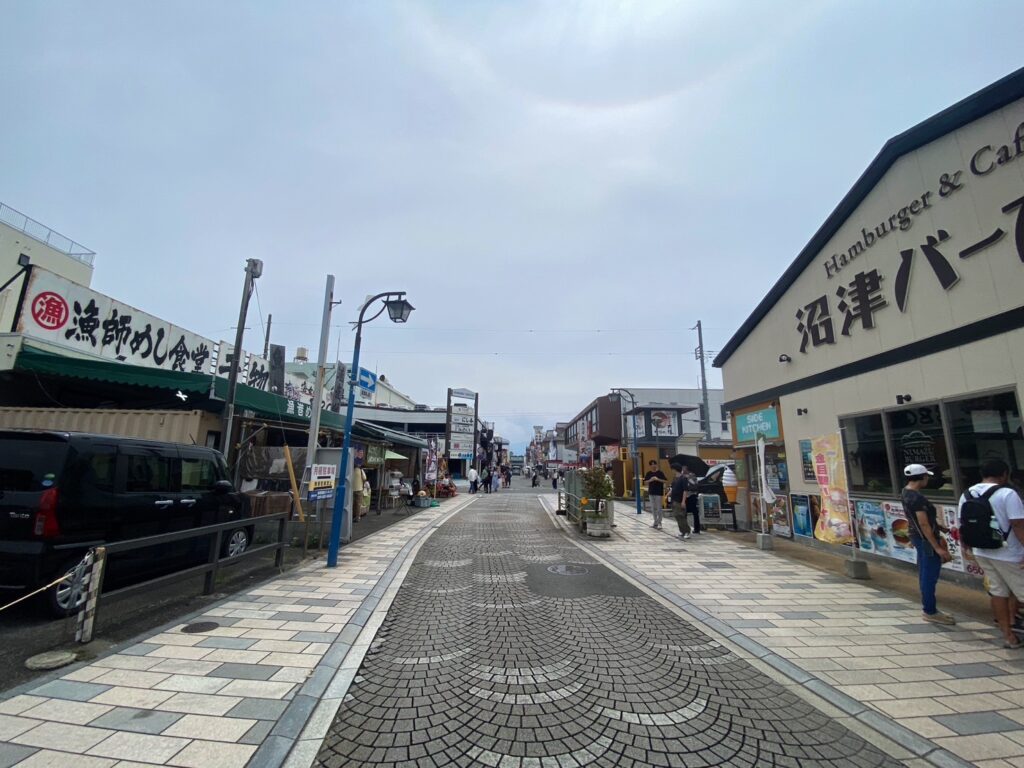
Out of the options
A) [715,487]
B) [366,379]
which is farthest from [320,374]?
[715,487]

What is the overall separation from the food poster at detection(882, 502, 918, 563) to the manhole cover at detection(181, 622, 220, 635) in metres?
10.2

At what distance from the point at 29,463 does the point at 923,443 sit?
12402 millimetres

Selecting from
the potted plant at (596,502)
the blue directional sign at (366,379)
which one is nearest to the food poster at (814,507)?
the potted plant at (596,502)

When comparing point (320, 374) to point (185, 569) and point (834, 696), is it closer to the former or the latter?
point (185, 569)

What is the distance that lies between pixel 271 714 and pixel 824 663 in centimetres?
477

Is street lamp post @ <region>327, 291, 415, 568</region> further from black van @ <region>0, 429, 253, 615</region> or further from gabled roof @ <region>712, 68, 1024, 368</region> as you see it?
gabled roof @ <region>712, 68, 1024, 368</region>

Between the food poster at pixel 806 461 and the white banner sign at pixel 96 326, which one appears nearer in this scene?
the food poster at pixel 806 461

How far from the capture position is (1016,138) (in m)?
6.09

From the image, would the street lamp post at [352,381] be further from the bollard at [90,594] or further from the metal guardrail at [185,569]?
the bollard at [90,594]

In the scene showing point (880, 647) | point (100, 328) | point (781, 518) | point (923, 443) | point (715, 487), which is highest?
Answer: point (100, 328)

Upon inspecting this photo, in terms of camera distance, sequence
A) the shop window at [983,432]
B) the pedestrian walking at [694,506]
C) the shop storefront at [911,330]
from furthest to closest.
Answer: the pedestrian walking at [694,506] → the shop storefront at [911,330] → the shop window at [983,432]

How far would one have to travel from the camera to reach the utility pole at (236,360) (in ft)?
30.2

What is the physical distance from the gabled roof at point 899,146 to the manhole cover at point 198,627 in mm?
12355

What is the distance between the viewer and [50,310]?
10.6 m
